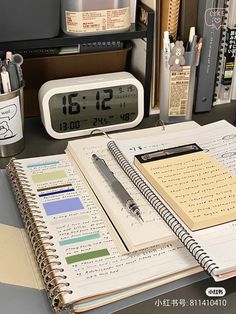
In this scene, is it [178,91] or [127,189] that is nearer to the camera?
[127,189]

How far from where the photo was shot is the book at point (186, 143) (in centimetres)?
62

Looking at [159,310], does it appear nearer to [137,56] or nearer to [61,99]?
[61,99]

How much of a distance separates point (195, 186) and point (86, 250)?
0.19 metres

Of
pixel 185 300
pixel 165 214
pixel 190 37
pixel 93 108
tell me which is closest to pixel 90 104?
pixel 93 108

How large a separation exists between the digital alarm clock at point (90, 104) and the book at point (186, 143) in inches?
3.1

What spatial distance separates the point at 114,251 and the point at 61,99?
385mm

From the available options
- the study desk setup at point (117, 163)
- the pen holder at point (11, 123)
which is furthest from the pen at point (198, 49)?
the pen holder at point (11, 123)

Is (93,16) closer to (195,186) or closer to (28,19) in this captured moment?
(28,19)

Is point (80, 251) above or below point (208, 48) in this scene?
below

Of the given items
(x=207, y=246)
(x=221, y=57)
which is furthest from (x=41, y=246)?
(x=221, y=57)

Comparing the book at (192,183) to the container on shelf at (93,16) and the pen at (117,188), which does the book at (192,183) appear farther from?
the container on shelf at (93,16)

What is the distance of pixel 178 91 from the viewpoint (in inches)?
39.3

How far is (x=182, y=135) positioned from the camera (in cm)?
92

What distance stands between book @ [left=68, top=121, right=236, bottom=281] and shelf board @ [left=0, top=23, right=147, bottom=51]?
192 millimetres
